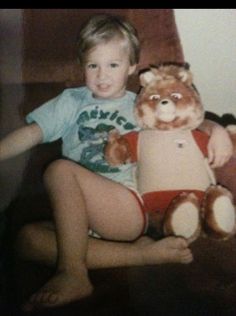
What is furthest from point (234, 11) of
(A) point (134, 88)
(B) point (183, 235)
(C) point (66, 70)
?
(B) point (183, 235)

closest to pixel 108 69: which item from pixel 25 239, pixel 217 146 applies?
pixel 217 146

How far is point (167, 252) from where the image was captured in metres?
1.08

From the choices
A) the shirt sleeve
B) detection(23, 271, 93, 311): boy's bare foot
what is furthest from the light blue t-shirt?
detection(23, 271, 93, 311): boy's bare foot

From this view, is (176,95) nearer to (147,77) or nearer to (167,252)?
(147,77)

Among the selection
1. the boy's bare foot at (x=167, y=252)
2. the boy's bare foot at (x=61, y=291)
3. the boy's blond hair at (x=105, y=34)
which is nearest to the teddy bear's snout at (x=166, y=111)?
the boy's blond hair at (x=105, y=34)

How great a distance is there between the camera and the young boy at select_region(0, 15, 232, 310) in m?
1.08

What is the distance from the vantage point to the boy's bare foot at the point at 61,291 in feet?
3.46

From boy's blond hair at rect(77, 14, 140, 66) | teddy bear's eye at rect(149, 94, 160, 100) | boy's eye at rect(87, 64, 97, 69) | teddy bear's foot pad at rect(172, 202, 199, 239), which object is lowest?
teddy bear's foot pad at rect(172, 202, 199, 239)

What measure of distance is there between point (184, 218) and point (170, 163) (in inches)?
4.3

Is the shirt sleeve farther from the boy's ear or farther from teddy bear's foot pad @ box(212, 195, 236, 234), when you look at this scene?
teddy bear's foot pad @ box(212, 195, 236, 234)

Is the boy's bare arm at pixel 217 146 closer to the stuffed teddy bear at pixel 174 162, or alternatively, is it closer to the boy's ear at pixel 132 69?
the stuffed teddy bear at pixel 174 162

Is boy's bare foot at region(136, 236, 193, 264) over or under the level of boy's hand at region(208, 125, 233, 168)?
under

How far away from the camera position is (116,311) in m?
1.06

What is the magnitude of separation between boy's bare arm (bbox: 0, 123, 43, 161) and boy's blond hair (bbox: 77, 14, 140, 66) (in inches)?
6.5
